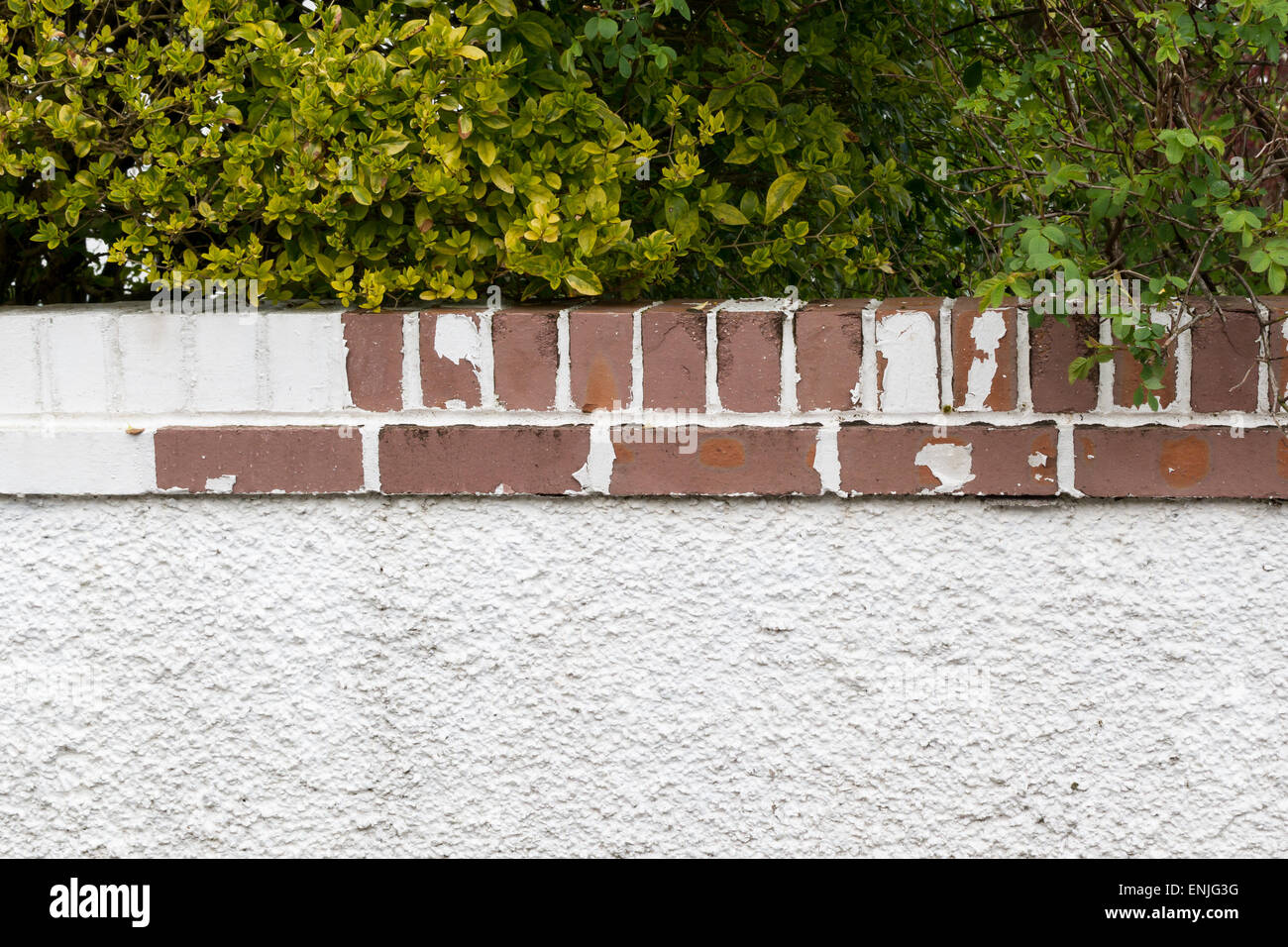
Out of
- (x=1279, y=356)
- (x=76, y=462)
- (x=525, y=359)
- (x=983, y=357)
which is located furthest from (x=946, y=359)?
(x=76, y=462)

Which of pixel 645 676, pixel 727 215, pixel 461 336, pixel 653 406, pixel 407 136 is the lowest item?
pixel 645 676

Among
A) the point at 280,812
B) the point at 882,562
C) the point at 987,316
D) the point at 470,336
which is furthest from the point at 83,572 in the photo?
the point at 987,316

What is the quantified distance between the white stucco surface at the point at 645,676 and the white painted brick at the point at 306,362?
0.16 meters

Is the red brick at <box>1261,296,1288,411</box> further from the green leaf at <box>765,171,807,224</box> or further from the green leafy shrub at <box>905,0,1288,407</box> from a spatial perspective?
the green leaf at <box>765,171,807,224</box>

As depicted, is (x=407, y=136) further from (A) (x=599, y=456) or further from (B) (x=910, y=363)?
(B) (x=910, y=363)

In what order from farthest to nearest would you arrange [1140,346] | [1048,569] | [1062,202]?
[1062,202], [1048,569], [1140,346]

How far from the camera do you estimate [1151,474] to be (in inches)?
71.1

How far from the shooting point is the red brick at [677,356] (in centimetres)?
184

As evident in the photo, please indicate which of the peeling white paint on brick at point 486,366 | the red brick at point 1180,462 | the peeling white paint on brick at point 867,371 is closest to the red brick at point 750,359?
the peeling white paint on brick at point 867,371

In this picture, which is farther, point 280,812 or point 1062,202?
point 1062,202

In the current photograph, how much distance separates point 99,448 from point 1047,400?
148 centimetres

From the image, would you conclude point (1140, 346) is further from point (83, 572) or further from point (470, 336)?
point (83, 572)

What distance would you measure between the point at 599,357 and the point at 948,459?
1.80ft

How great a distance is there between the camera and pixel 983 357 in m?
1.82
